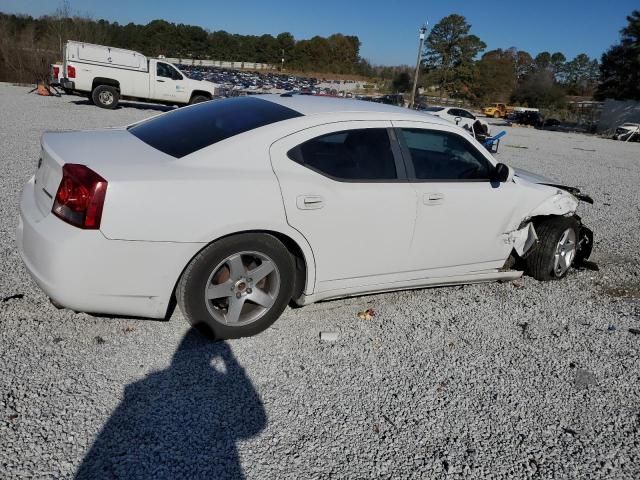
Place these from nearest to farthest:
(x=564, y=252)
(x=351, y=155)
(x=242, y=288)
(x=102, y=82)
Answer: (x=242, y=288) → (x=351, y=155) → (x=564, y=252) → (x=102, y=82)

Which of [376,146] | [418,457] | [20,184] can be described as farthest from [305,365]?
[20,184]

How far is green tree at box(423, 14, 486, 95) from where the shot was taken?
7819 centimetres

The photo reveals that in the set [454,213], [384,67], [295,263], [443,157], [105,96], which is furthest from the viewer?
[384,67]

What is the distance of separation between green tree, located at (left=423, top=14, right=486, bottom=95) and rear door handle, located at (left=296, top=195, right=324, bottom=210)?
79.9 m

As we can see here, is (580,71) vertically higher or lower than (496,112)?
higher

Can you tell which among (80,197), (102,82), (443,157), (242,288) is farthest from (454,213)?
(102,82)

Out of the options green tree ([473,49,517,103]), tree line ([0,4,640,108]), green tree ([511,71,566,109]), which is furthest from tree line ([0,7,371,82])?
green tree ([511,71,566,109])

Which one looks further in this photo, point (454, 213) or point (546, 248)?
point (546, 248)

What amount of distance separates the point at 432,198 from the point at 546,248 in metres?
1.72

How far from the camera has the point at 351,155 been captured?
12.0 feet

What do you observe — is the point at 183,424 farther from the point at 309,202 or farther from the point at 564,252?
the point at 564,252

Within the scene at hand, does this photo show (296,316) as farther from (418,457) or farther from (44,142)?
(44,142)

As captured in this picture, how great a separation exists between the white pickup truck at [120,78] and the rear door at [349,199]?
18.8m

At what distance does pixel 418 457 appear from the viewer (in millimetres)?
2576
